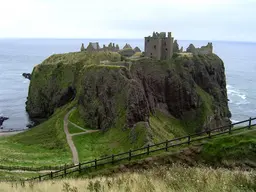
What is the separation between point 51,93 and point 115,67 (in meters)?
35.5

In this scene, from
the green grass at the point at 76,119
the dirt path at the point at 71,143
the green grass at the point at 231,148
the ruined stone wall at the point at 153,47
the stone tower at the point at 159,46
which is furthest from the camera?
the stone tower at the point at 159,46

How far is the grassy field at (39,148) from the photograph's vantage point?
48000mm

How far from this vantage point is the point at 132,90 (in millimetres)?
68188

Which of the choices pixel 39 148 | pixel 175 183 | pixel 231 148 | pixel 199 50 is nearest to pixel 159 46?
pixel 199 50

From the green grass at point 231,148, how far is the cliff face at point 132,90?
4107 cm

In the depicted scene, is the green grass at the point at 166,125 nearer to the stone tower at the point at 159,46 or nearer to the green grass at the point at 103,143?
the green grass at the point at 103,143

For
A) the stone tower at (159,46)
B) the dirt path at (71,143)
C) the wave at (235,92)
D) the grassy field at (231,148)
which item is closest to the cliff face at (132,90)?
the stone tower at (159,46)

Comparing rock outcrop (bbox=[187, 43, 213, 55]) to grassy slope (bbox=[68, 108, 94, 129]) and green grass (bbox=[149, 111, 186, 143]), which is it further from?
grassy slope (bbox=[68, 108, 94, 129])

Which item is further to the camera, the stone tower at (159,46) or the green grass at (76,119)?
the stone tower at (159,46)

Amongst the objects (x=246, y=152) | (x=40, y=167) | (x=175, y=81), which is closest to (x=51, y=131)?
(x=40, y=167)

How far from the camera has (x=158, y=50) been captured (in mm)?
92938

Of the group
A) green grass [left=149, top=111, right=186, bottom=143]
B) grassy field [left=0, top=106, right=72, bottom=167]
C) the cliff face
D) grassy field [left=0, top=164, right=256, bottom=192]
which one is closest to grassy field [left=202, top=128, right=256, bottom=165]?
Result: grassy field [left=0, top=164, right=256, bottom=192]

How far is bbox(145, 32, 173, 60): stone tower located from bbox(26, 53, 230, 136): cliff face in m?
2.79

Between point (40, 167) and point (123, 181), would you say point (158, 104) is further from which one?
point (123, 181)
